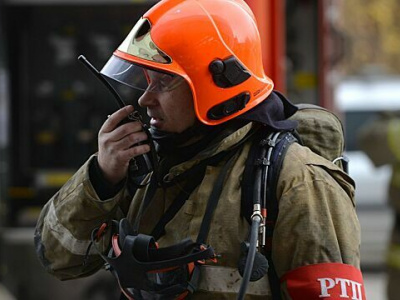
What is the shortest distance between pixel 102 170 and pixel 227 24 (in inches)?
19.9

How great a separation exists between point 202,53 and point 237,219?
44 cm

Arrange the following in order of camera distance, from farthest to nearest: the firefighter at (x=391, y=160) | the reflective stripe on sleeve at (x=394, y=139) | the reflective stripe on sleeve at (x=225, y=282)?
the reflective stripe on sleeve at (x=394, y=139) → the firefighter at (x=391, y=160) → the reflective stripe on sleeve at (x=225, y=282)

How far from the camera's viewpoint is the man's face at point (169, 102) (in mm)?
2402

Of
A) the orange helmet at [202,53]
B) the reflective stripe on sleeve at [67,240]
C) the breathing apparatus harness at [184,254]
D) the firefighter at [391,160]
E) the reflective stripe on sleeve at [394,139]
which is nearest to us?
the breathing apparatus harness at [184,254]

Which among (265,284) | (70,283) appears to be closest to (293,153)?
(265,284)

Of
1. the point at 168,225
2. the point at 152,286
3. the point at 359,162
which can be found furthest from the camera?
the point at 359,162

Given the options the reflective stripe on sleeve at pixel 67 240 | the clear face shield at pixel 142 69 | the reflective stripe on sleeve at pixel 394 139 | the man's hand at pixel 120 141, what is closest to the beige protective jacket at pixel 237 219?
the reflective stripe on sleeve at pixel 67 240

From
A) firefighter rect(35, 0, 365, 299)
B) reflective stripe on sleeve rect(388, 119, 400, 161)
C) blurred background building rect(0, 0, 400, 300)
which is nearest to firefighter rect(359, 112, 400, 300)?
reflective stripe on sleeve rect(388, 119, 400, 161)

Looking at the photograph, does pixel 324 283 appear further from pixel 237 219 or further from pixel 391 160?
pixel 391 160

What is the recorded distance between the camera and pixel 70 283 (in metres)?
6.40

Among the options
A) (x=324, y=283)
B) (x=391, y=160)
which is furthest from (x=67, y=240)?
(x=391, y=160)

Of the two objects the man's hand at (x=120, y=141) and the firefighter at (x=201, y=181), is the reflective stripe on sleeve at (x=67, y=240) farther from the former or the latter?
the man's hand at (x=120, y=141)

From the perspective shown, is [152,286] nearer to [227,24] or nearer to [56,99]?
[227,24]

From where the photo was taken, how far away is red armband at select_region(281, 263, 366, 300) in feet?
7.09
